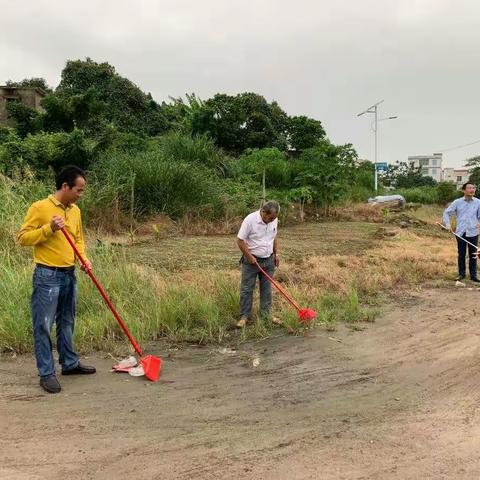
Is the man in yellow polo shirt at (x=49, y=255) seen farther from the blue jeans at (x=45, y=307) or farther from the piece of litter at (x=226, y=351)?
the piece of litter at (x=226, y=351)

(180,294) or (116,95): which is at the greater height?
(116,95)

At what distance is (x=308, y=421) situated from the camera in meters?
3.86

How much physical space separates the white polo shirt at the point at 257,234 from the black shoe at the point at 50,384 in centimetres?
→ 255

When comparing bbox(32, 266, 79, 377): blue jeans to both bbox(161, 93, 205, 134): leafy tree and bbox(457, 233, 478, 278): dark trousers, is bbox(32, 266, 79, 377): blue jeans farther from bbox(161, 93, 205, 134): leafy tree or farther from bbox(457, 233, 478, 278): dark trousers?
bbox(161, 93, 205, 134): leafy tree

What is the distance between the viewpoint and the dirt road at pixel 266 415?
3229 millimetres

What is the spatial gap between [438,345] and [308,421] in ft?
7.66

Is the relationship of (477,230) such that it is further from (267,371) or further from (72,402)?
(72,402)

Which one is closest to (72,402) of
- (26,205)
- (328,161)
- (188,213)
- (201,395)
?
(201,395)

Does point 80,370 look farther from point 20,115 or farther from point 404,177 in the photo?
point 404,177

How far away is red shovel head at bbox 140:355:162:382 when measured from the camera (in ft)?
15.3

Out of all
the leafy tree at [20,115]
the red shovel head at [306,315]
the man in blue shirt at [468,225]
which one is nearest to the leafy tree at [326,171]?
the man in blue shirt at [468,225]

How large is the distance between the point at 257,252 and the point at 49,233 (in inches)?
105

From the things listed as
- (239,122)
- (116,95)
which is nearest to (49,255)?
(239,122)

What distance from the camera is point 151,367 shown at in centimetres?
473
